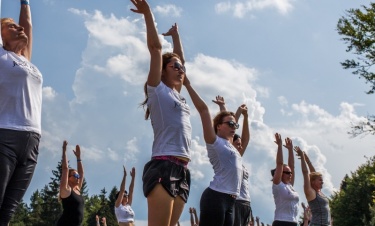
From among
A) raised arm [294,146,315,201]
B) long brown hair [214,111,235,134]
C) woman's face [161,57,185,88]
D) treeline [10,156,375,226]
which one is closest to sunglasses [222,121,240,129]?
long brown hair [214,111,235,134]

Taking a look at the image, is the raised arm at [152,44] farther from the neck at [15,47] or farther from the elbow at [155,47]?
the neck at [15,47]

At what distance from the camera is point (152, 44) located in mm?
5273

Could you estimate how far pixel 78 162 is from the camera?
36.0ft

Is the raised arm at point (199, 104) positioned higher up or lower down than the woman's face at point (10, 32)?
higher up

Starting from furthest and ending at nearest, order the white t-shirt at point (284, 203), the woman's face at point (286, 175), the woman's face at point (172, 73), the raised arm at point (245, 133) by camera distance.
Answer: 1. the woman's face at point (286, 175)
2. the white t-shirt at point (284, 203)
3. the raised arm at point (245, 133)
4. the woman's face at point (172, 73)

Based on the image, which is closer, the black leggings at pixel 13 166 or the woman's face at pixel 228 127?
the black leggings at pixel 13 166

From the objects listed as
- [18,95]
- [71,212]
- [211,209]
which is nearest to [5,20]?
[18,95]

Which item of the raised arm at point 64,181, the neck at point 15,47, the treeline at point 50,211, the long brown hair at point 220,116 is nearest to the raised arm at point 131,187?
the raised arm at point 64,181

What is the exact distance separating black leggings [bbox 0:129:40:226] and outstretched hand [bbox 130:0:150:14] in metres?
1.56

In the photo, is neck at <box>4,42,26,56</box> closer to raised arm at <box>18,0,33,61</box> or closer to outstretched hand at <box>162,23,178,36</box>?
raised arm at <box>18,0,33,61</box>

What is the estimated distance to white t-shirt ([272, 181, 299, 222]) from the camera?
10.7m

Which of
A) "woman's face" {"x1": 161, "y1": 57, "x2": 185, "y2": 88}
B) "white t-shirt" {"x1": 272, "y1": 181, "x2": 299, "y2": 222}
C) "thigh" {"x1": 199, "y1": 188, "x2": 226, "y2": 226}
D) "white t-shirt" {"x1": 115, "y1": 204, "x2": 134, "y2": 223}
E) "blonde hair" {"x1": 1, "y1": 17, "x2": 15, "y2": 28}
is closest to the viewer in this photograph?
"blonde hair" {"x1": 1, "y1": 17, "x2": 15, "y2": 28}

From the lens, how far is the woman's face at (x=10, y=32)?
5.04 meters

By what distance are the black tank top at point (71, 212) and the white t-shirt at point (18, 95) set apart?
487cm
